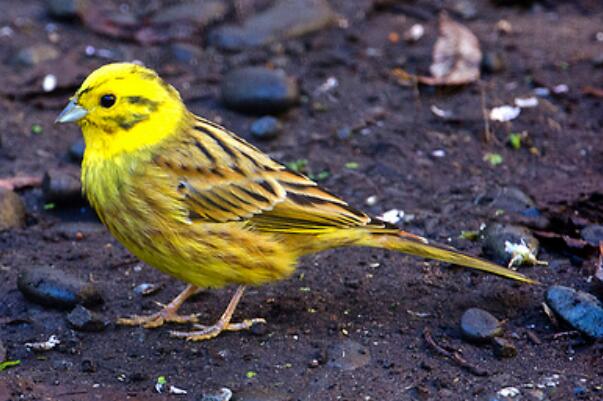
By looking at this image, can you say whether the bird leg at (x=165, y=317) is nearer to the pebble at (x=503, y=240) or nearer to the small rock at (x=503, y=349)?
the small rock at (x=503, y=349)

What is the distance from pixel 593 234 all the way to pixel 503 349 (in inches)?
49.7

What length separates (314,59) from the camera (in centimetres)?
827

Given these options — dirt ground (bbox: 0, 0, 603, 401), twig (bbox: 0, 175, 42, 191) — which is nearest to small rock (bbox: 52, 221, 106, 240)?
dirt ground (bbox: 0, 0, 603, 401)

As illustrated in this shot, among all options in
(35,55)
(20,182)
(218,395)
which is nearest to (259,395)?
(218,395)

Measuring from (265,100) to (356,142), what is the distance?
0.73 m

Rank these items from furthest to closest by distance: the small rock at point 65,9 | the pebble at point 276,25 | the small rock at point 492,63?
the small rock at point 65,9 → the pebble at point 276,25 → the small rock at point 492,63

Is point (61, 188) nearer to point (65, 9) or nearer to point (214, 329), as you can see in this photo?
point (214, 329)

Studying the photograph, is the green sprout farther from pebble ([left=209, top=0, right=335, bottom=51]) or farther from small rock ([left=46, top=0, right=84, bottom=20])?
small rock ([left=46, top=0, right=84, bottom=20])

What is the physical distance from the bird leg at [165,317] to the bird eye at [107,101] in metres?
1.11

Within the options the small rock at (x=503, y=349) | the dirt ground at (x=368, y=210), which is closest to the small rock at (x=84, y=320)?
the dirt ground at (x=368, y=210)

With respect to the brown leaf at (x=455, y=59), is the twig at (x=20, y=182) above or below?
below

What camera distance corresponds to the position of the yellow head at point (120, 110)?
16.9 ft

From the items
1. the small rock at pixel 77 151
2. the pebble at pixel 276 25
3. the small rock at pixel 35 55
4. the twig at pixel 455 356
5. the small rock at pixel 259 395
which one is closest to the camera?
the small rock at pixel 259 395

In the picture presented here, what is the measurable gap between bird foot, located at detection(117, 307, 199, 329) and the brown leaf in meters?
3.16
